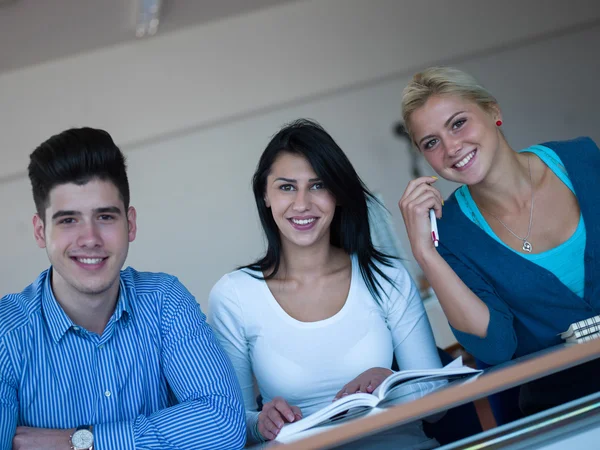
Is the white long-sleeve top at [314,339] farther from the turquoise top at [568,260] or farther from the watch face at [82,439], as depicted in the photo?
the watch face at [82,439]

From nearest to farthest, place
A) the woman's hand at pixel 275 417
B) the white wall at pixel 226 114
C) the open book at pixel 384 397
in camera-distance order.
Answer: the open book at pixel 384 397 < the woman's hand at pixel 275 417 < the white wall at pixel 226 114

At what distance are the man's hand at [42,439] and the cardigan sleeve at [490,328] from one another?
1027 millimetres

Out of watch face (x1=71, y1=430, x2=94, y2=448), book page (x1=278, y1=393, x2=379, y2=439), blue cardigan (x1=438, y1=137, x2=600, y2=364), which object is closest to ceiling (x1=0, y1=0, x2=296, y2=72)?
blue cardigan (x1=438, y1=137, x2=600, y2=364)

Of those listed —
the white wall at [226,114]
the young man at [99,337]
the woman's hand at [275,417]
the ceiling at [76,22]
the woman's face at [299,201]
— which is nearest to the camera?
the young man at [99,337]

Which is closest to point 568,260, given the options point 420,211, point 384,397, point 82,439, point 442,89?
point 420,211

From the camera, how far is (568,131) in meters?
5.79

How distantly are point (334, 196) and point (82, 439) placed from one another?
1057mm

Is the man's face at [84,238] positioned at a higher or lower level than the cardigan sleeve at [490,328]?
higher

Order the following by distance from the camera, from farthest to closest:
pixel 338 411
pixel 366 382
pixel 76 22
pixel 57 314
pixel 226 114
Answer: pixel 226 114 → pixel 76 22 → pixel 366 382 → pixel 57 314 → pixel 338 411

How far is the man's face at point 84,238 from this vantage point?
5.04 ft

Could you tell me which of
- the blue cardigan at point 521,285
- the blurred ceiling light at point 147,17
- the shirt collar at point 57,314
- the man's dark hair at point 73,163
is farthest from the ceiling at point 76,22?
the blue cardigan at point 521,285

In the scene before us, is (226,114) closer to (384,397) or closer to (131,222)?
(131,222)

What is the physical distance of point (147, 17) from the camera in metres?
4.36

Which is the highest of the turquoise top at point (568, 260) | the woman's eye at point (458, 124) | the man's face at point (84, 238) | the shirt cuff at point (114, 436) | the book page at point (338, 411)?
the woman's eye at point (458, 124)
